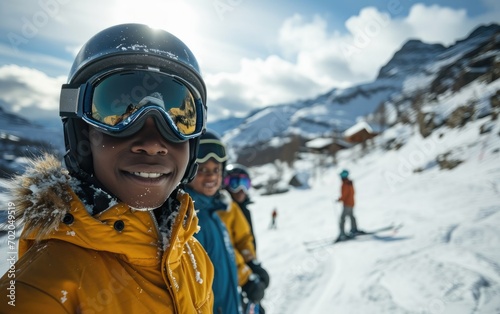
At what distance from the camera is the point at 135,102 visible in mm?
1502

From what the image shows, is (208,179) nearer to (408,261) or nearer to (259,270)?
(259,270)

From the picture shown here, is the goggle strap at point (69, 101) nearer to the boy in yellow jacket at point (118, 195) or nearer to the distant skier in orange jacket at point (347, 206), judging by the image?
the boy in yellow jacket at point (118, 195)

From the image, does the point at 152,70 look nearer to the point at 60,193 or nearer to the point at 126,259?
the point at 60,193

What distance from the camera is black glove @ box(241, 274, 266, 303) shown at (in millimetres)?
3045

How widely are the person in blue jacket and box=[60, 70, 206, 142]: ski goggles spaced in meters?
1.20

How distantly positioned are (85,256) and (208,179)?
2088 mm

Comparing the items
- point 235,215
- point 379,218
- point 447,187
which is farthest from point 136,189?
point 447,187

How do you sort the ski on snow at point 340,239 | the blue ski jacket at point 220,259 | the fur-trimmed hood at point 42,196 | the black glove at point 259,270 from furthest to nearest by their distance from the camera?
the ski on snow at point 340,239
the black glove at point 259,270
the blue ski jacket at point 220,259
the fur-trimmed hood at point 42,196

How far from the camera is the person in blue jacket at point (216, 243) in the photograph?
2410 millimetres

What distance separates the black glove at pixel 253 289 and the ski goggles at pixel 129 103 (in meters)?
2.16

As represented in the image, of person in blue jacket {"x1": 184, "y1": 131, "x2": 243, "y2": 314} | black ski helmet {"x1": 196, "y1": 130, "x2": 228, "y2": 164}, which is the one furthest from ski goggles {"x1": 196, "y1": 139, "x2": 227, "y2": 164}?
person in blue jacket {"x1": 184, "y1": 131, "x2": 243, "y2": 314}

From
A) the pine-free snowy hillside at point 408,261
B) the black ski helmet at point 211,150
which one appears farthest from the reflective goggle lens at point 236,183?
the pine-free snowy hillside at point 408,261

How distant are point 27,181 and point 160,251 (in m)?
0.65

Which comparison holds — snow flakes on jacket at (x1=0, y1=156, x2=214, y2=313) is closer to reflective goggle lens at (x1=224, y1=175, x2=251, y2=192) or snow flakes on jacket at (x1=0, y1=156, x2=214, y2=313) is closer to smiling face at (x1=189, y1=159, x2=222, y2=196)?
smiling face at (x1=189, y1=159, x2=222, y2=196)
